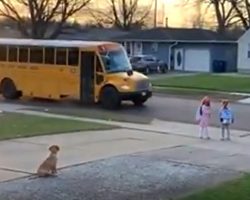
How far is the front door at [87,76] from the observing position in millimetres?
31469

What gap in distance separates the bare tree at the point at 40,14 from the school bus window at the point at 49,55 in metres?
33.7

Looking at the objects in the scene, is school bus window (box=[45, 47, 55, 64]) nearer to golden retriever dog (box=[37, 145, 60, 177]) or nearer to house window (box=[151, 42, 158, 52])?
golden retriever dog (box=[37, 145, 60, 177])

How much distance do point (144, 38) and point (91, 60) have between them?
127ft

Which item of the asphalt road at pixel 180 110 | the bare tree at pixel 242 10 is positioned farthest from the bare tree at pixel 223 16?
the asphalt road at pixel 180 110

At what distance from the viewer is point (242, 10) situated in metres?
80.1

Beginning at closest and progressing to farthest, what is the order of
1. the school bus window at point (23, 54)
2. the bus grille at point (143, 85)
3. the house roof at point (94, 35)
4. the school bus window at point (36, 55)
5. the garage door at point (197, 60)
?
the bus grille at point (143, 85) < the school bus window at point (36, 55) < the school bus window at point (23, 54) < the garage door at point (197, 60) < the house roof at point (94, 35)

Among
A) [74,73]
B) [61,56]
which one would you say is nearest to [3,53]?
[61,56]

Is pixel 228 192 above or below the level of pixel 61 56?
below

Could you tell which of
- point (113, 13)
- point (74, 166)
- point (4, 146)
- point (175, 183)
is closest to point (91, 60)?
point (4, 146)

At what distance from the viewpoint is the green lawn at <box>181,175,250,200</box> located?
1191 centimetres

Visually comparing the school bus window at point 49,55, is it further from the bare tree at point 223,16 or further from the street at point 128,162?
the bare tree at point 223,16

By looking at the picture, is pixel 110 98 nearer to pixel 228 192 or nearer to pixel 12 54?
pixel 12 54

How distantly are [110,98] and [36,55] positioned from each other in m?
4.40

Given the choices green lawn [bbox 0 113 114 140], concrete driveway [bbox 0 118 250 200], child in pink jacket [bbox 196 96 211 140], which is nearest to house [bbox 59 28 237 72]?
green lawn [bbox 0 113 114 140]
